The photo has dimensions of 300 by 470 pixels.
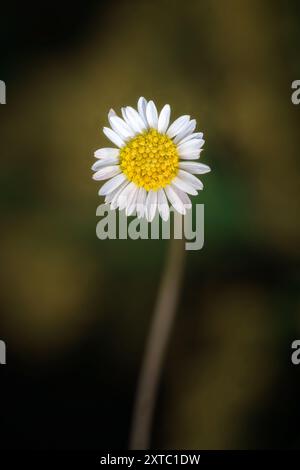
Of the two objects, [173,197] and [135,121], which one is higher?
[135,121]

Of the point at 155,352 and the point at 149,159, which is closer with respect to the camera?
the point at 149,159

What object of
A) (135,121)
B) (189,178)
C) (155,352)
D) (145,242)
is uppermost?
(135,121)

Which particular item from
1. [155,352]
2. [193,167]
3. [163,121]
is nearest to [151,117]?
[163,121]

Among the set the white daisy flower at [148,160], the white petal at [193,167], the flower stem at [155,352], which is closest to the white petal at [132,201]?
the white daisy flower at [148,160]

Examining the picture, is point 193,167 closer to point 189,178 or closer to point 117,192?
point 189,178

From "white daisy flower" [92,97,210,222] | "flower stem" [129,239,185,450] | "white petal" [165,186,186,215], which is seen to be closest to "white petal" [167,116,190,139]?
"white daisy flower" [92,97,210,222]

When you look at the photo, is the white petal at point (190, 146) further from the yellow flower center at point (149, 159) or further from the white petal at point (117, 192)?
the white petal at point (117, 192)
